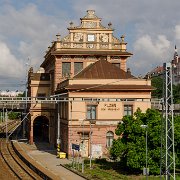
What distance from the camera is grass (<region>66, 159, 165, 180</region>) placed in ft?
103

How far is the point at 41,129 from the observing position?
259ft

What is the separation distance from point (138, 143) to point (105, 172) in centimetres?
323

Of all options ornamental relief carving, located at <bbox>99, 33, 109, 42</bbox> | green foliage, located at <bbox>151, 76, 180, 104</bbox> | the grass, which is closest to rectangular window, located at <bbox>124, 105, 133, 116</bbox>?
the grass

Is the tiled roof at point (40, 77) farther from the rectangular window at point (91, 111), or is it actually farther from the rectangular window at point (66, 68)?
the rectangular window at point (91, 111)

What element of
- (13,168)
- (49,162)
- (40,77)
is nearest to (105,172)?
(49,162)

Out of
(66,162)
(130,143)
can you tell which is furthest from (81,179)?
(66,162)

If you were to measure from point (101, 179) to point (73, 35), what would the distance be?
90.6ft

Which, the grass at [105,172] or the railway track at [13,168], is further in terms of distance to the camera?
the railway track at [13,168]

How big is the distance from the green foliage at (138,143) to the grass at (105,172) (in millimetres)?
753

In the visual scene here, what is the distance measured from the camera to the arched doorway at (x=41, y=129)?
70.6m

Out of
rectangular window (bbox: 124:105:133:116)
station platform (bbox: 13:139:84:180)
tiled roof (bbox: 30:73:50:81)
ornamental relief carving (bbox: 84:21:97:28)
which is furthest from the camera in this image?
tiled roof (bbox: 30:73:50:81)

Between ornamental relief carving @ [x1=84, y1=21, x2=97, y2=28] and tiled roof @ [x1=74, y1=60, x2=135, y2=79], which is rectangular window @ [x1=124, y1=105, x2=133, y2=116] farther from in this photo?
ornamental relief carving @ [x1=84, y1=21, x2=97, y2=28]

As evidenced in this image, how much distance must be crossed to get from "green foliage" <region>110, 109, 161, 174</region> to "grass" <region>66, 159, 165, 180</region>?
0.75 meters

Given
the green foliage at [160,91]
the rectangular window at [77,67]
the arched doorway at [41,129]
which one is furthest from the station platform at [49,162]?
the green foliage at [160,91]
